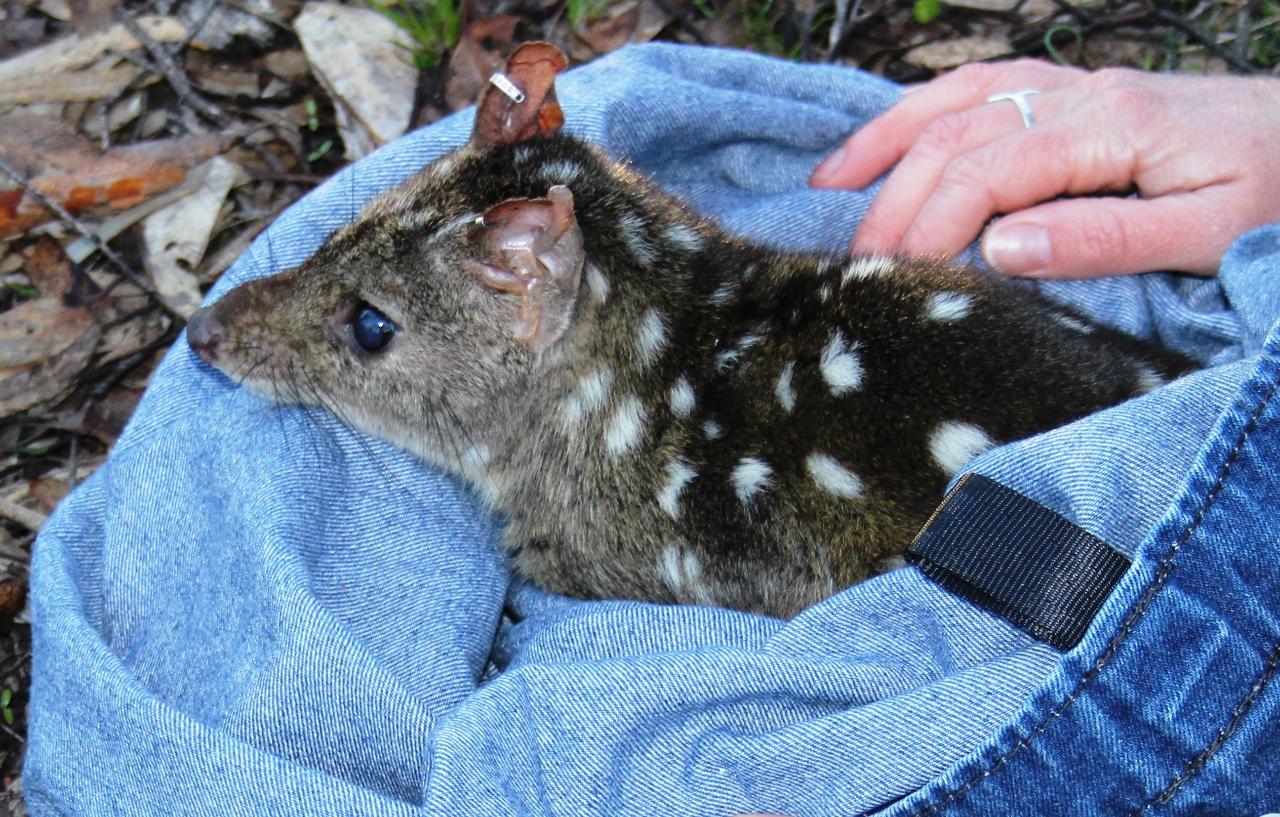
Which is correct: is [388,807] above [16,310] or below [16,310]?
above

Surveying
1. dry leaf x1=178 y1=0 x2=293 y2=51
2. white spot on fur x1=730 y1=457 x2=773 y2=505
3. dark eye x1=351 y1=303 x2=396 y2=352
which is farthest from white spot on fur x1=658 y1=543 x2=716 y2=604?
dry leaf x1=178 y1=0 x2=293 y2=51

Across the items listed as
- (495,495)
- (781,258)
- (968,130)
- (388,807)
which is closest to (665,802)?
(388,807)

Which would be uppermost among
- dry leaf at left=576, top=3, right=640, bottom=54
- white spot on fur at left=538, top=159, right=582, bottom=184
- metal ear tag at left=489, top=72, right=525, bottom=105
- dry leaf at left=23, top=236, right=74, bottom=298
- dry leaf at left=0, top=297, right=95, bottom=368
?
metal ear tag at left=489, top=72, right=525, bottom=105

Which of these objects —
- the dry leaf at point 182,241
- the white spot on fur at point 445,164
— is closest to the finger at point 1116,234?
the white spot on fur at point 445,164

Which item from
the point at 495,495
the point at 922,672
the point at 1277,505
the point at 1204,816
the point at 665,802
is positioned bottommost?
the point at 495,495

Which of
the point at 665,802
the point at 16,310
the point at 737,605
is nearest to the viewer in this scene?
the point at 665,802

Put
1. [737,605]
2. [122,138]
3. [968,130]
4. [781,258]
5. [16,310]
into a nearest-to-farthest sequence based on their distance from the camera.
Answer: [737,605]
[781,258]
[968,130]
[16,310]
[122,138]

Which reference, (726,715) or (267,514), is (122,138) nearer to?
(267,514)

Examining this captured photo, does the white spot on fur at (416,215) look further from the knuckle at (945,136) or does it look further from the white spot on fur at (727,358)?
the knuckle at (945,136)

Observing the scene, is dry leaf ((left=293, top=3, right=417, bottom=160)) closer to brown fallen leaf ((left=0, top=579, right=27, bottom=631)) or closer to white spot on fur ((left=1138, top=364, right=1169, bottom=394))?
brown fallen leaf ((left=0, top=579, right=27, bottom=631))
